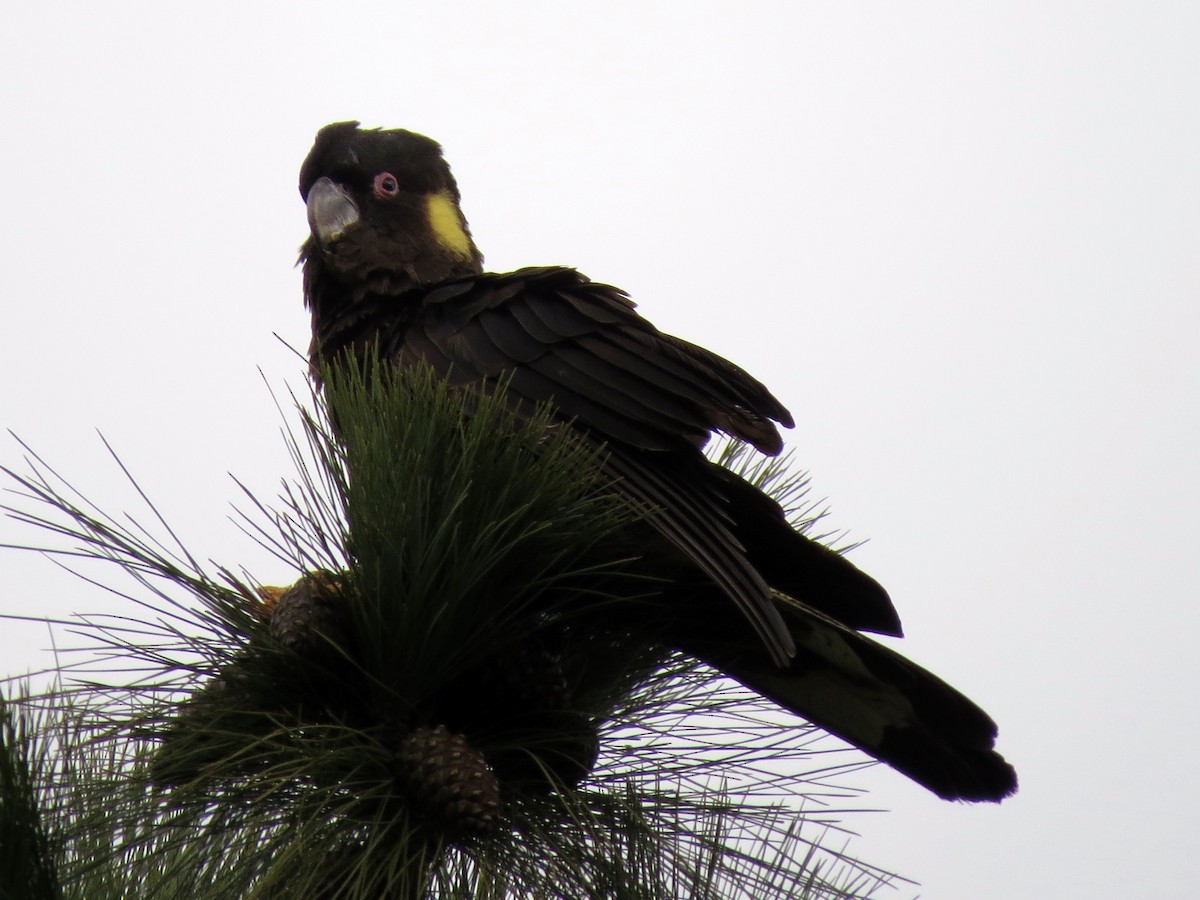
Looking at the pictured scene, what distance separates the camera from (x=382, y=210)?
359 cm

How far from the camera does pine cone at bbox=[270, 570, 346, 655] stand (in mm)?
1778

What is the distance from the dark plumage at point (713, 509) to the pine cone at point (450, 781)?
23.3 inches

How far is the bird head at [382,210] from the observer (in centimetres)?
334

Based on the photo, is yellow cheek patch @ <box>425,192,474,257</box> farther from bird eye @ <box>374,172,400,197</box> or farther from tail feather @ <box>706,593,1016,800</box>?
tail feather @ <box>706,593,1016,800</box>

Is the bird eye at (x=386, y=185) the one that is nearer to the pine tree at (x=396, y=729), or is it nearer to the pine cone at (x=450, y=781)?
the pine tree at (x=396, y=729)

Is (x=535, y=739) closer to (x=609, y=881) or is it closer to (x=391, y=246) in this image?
(x=609, y=881)

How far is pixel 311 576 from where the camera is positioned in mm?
1845

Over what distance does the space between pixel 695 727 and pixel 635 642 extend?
0.21 meters

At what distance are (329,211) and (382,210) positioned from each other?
0.15 meters

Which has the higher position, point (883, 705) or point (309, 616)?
point (883, 705)

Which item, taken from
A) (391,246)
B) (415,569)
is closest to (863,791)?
(415,569)

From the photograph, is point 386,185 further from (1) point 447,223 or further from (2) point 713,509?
(2) point 713,509

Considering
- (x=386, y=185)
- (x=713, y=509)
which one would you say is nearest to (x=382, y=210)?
(x=386, y=185)

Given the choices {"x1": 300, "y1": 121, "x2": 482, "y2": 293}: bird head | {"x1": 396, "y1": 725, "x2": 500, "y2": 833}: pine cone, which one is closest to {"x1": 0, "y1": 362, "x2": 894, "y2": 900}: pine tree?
{"x1": 396, "y1": 725, "x2": 500, "y2": 833}: pine cone
